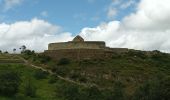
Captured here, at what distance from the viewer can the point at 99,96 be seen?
74.1 m

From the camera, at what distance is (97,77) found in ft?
294

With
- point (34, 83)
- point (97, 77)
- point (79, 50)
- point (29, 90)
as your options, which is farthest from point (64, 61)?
point (29, 90)

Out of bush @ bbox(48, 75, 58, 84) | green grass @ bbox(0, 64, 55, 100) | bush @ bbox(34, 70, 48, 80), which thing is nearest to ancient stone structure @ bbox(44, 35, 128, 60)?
green grass @ bbox(0, 64, 55, 100)

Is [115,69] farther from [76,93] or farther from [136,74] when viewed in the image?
[76,93]

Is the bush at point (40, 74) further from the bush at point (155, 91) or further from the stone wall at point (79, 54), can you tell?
the bush at point (155, 91)

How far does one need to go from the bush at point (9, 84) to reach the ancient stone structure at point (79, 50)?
23910 millimetres

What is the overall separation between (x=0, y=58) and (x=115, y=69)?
941 inches

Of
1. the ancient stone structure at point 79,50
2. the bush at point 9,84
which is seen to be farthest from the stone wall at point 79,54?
the bush at point 9,84

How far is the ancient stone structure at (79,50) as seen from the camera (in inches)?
3957

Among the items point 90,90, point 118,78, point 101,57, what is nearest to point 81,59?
point 101,57

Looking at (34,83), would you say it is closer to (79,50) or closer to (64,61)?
(64,61)

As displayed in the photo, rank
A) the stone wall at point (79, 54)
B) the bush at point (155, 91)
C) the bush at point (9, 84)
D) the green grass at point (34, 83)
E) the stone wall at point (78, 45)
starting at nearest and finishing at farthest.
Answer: the bush at point (155, 91) < the bush at point (9, 84) < the green grass at point (34, 83) < the stone wall at point (79, 54) < the stone wall at point (78, 45)

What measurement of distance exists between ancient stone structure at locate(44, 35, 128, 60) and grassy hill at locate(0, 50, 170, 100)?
2253mm

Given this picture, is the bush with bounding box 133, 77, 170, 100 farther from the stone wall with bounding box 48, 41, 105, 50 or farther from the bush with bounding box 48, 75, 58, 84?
the stone wall with bounding box 48, 41, 105, 50
